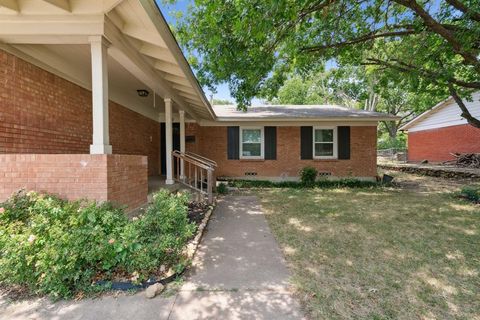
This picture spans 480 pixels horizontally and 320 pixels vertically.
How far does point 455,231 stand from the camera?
4.34 m

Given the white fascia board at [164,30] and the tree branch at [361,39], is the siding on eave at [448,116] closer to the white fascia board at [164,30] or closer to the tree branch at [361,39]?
the tree branch at [361,39]

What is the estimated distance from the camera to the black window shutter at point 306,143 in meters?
10.4

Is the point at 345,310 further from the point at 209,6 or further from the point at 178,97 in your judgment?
the point at 178,97

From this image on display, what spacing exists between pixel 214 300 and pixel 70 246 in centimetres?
154

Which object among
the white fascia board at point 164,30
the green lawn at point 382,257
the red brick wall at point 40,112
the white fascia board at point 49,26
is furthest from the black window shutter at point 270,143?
the white fascia board at point 49,26

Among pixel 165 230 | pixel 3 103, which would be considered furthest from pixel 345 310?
pixel 3 103

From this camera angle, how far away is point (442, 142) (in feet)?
54.7

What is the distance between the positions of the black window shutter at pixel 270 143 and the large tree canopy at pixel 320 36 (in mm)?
2621

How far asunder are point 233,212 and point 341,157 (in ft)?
22.0

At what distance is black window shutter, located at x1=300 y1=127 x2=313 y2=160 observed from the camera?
10.4 metres

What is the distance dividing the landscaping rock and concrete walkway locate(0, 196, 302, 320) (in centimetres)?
5

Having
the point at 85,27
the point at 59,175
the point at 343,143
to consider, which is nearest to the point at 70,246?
the point at 59,175

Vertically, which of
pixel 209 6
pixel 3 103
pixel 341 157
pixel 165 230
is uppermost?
pixel 209 6

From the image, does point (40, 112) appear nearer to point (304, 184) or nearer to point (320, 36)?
point (320, 36)
